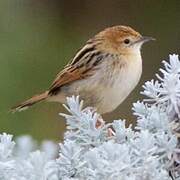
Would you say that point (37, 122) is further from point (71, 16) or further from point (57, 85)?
point (57, 85)

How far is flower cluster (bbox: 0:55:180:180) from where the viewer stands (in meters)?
1.62

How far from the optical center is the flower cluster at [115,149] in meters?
1.62

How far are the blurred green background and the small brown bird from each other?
5.52 feet

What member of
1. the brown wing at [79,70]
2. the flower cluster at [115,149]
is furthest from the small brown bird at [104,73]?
the flower cluster at [115,149]

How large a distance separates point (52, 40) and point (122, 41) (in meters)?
3.03

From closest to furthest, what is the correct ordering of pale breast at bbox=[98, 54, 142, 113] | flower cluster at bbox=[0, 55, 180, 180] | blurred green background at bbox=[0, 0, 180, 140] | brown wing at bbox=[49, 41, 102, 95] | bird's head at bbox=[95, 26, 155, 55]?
flower cluster at bbox=[0, 55, 180, 180]
pale breast at bbox=[98, 54, 142, 113]
brown wing at bbox=[49, 41, 102, 95]
bird's head at bbox=[95, 26, 155, 55]
blurred green background at bbox=[0, 0, 180, 140]

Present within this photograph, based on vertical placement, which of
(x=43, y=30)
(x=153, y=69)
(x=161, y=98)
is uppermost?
(x=43, y=30)

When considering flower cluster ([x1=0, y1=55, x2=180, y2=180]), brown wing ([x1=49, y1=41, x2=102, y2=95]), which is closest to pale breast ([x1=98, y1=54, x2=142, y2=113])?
brown wing ([x1=49, y1=41, x2=102, y2=95])

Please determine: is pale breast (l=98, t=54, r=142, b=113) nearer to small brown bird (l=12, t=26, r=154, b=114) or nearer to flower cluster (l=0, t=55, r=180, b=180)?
small brown bird (l=12, t=26, r=154, b=114)

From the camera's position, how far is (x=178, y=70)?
1815 mm

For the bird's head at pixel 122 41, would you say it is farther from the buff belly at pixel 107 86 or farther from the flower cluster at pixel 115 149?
the flower cluster at pixel 115 149

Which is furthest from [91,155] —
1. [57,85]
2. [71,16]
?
[71,16]

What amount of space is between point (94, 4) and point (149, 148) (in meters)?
6.07

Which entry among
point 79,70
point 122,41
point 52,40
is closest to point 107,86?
point 79,70
